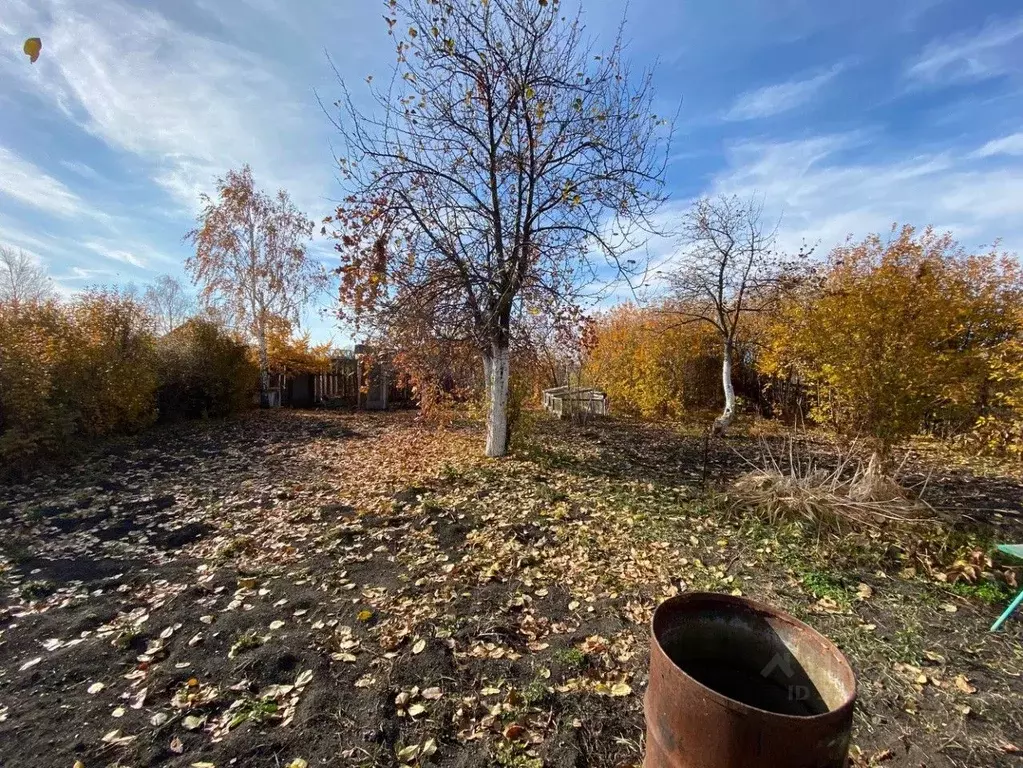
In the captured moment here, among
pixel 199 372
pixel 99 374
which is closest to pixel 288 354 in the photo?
pixel 199 372

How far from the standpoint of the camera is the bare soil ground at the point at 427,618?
2266 millimetres

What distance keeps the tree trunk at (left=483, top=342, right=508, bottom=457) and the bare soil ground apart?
1.28m

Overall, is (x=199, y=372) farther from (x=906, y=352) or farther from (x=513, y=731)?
(x=906, y=352)

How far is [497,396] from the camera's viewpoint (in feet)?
25.3

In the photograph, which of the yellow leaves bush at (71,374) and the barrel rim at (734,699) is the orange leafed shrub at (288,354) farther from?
the barrel rim at (734,699)

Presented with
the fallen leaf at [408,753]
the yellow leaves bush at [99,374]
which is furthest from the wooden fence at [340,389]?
the fallen leaf at [408,753]

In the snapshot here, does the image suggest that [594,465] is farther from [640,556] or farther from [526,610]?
[526,610]

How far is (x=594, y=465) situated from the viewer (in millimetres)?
7422

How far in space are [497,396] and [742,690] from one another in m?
6.08

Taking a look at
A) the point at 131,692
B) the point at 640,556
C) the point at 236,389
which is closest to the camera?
the point at 131,692

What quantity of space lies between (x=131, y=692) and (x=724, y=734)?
10.0 feet

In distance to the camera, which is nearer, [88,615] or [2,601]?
[88,615]

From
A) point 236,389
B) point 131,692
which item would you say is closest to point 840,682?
point 131,692

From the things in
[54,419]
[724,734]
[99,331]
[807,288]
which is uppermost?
[807,288]
